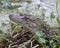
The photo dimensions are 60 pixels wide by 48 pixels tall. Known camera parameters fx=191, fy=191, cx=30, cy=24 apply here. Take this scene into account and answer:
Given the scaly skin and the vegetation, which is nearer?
the vegetation

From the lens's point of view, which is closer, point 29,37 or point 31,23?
point 29,37

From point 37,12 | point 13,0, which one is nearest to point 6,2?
point 13,0

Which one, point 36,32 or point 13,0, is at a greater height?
point 13,0

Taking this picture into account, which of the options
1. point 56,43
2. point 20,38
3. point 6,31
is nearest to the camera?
point 56,43

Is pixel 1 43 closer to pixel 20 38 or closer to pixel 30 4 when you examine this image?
pixel 20 38

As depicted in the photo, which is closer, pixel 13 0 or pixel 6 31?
pixel 6 31

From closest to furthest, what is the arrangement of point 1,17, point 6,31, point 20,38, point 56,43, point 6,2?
point 56,43, point 20,38, point 6,31, point 1,17, point 6,2

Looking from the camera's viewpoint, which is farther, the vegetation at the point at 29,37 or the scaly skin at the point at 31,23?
the scaly skin at the point at 31,23

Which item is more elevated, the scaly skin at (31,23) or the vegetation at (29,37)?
the scaly skin at (31,23)

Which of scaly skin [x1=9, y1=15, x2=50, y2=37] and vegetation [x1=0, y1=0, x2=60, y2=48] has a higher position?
scaly skin [x1=9, y1=15, x2=50, y2=37]
